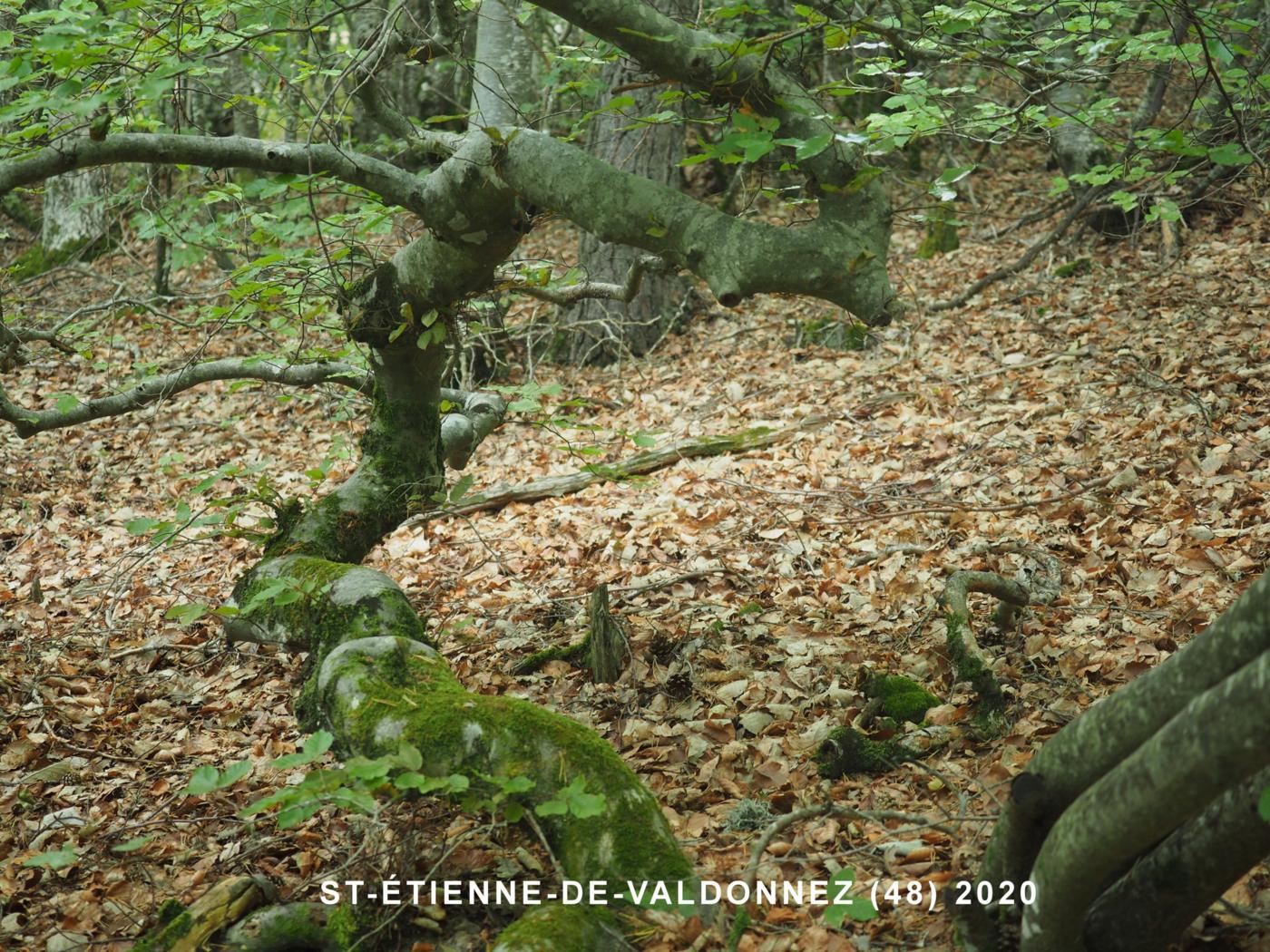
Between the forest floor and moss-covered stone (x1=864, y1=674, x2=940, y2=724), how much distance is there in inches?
5.0

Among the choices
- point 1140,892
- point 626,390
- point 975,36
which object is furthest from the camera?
point 626,390

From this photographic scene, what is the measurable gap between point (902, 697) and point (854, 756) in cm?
43

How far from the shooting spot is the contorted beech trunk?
2.78m

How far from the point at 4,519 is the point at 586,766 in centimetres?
647

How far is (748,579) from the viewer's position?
16.9 ft

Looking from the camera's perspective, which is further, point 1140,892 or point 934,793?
point 934,793

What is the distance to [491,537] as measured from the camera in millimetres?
6352

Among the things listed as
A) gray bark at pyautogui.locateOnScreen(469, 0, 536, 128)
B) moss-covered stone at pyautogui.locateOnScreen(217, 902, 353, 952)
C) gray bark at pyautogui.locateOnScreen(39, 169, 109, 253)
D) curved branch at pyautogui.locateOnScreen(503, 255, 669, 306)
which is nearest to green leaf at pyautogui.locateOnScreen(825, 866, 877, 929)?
moss-covered stone at pyautogui.locateOnScreen(217, 902, 353, 952)

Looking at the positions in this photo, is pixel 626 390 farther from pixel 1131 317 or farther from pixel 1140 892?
pixel 1140 892

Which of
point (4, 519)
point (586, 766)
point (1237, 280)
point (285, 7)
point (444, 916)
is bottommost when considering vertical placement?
point (4, 519)

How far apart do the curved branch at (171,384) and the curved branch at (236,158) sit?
117cm

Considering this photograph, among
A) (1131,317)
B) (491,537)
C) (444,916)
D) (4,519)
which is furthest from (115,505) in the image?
(1131,317)

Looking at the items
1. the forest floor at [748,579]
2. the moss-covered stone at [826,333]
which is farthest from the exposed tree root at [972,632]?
the moss-covered stone at [826,333]

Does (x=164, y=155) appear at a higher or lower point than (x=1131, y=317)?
higher
